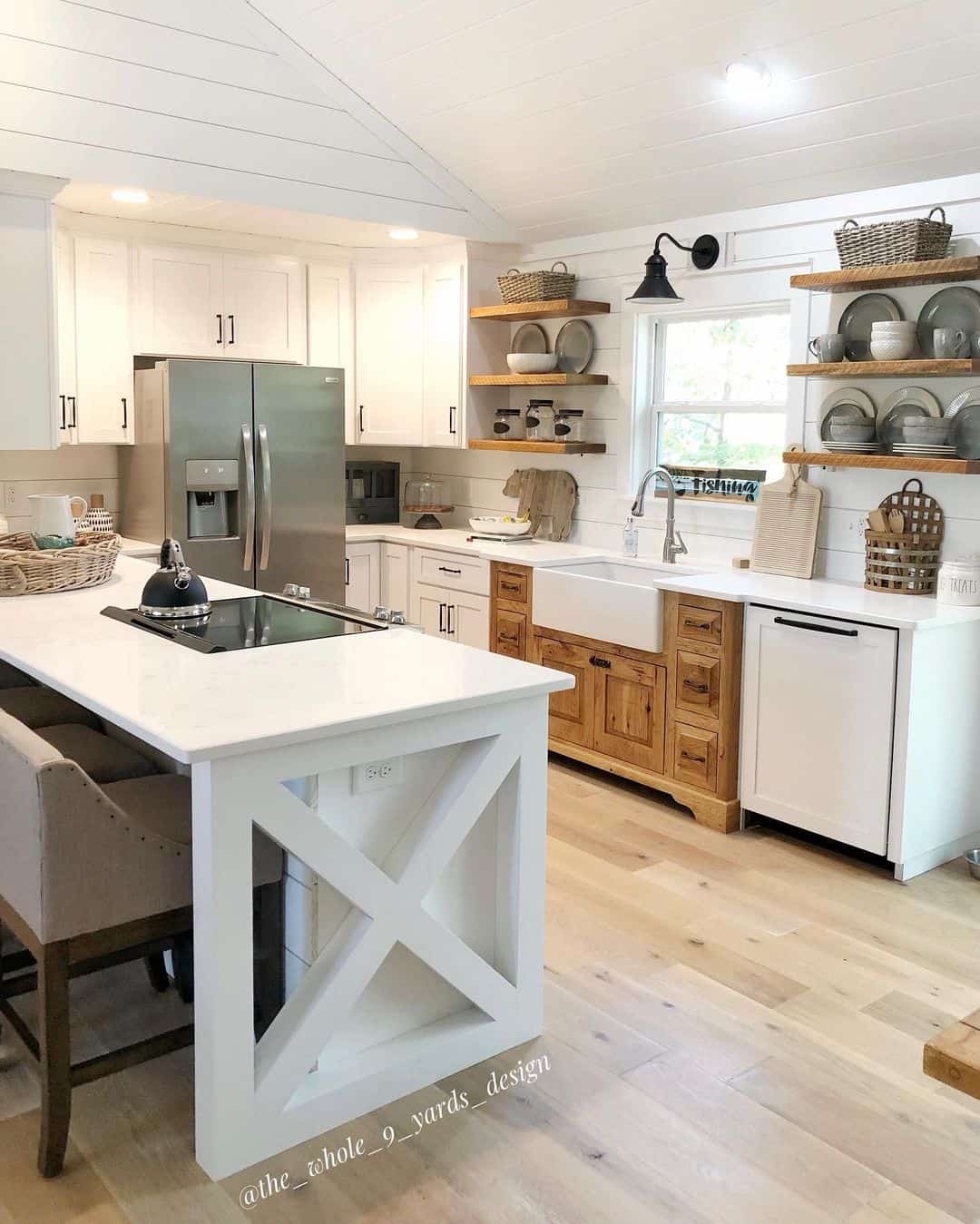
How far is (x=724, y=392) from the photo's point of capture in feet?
15.7

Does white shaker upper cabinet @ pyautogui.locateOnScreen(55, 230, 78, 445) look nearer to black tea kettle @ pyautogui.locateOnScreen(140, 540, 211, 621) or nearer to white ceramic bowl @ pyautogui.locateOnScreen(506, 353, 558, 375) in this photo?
white ceramic bowl @ pyautogui.locateOnScreen(506, 353, 558, 375)

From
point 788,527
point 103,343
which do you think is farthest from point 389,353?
point 788,527

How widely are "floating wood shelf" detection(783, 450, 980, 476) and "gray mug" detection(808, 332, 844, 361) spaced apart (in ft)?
1.07

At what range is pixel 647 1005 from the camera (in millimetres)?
2795

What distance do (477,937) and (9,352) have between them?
3047mm

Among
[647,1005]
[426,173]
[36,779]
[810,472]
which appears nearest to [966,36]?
[810,472]

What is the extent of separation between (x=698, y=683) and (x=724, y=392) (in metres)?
1.40

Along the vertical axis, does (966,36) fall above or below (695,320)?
above

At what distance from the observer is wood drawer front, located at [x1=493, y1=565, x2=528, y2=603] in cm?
475

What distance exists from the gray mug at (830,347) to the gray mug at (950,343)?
388 mm

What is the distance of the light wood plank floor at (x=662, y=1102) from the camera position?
2080 millimetres

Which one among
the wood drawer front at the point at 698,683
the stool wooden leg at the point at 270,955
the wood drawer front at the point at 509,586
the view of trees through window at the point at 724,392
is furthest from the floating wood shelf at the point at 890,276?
the stool wooden leg at the point at 270,955

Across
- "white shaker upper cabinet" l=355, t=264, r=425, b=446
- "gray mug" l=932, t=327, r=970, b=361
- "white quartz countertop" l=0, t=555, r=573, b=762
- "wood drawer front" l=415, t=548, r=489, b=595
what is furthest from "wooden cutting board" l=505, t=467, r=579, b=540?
"white quartz countertop" l=0, t=555, r=573, b=762

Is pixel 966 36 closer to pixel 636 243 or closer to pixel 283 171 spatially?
pixel 636 243
